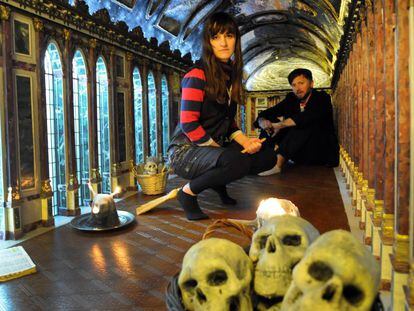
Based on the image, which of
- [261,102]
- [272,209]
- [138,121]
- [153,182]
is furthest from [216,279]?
[261,102]

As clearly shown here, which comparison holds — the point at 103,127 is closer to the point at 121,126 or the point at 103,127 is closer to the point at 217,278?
the point at 121,126

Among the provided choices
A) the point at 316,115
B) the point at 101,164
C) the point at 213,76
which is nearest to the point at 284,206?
the point at 213,76

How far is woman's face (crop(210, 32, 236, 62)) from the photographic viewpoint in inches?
152

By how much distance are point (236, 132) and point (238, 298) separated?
126 inches

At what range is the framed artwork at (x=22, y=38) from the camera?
15.3 ft

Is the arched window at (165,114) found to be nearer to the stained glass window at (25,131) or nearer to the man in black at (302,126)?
the man in black at (302,126)

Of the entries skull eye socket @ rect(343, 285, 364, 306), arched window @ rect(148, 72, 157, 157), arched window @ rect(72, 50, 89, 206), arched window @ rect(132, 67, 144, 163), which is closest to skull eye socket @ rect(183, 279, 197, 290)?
skull eye socket @ rect(343, 285, 364, 306)

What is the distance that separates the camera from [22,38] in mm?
4762

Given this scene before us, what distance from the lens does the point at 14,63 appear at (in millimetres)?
4586

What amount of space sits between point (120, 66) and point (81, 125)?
1491mm

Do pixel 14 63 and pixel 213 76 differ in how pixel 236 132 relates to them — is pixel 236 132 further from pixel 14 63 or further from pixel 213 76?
pixel 14 63

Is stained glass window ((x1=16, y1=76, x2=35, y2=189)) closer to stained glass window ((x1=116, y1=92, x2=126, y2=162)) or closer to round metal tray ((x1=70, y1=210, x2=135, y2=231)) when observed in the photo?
round metal tray ((x1=70, y1=210, x2=135, y2=231))

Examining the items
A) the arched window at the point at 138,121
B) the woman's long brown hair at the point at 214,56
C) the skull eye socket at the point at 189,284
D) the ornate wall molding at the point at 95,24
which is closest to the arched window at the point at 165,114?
the ornate wall molding at the point at 95,24

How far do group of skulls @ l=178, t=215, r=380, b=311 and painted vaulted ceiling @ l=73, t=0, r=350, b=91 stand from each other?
6.56 metres
